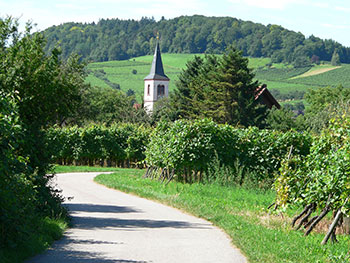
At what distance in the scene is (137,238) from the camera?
36.7 feet

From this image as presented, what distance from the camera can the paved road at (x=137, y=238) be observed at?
930 cm

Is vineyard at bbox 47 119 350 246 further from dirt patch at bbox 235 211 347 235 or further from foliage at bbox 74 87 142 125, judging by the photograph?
foliage at bbox 74 87 142 125

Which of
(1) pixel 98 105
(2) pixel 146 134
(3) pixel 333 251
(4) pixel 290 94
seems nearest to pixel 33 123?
(3) pixel 333 251

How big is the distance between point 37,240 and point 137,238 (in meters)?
2.15

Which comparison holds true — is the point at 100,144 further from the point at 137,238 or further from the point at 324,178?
the point at 324,178

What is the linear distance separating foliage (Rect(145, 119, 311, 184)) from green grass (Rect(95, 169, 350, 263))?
3.95 feet

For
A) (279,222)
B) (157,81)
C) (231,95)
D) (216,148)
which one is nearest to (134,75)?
(157,81)

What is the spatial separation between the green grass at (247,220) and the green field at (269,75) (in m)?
113

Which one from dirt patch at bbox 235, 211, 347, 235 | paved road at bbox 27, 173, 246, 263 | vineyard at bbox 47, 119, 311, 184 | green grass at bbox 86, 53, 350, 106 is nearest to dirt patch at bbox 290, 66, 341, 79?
green grass at bbox 86, 53, 350, 106

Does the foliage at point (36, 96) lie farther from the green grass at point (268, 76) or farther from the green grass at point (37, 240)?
the green grass at point (268, 76)

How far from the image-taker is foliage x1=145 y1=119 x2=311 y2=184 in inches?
852

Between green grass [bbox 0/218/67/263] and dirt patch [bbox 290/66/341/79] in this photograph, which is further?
dirt patch [bbox 290/66/341/79]

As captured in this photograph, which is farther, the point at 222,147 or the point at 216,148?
the point at 222,147

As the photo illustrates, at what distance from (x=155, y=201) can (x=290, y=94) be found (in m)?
124
